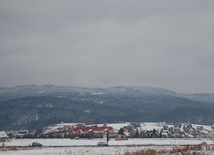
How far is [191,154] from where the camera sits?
3375 cm

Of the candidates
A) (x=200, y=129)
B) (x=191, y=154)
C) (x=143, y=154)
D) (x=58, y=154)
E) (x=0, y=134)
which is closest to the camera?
(x=191, y=154)

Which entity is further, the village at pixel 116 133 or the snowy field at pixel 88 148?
the village at pixel 116 133

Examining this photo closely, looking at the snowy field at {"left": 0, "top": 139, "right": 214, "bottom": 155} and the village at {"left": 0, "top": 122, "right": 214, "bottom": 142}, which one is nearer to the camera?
the snowy field at {"left": 0, "top": 139, "right": 214, "bottom": 155}

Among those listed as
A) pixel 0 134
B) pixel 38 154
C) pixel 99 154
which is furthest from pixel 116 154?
pixel 0 134

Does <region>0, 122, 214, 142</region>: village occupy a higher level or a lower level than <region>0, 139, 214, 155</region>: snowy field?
lower

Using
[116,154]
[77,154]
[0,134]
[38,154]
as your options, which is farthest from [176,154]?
[0,134]

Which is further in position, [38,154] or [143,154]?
[38,154]

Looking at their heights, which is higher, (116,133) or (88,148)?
(88,148)

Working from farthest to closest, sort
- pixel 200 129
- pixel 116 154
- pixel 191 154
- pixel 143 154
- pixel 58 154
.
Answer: pixel 200 129 → pixel 58 154 → pixel 116 154 → pixel 143 154 → pixel 191 154

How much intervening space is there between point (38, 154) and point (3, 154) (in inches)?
181

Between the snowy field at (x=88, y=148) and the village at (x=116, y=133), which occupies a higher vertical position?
the snowy field at (x=88, y=148)

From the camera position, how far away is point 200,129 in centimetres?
17538

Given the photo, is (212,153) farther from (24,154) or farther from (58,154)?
(24,154)

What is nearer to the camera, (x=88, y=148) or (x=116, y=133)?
(x=88, y=148)
